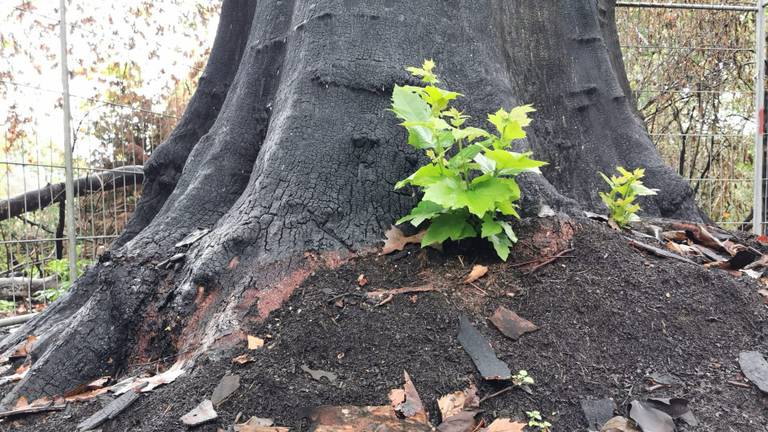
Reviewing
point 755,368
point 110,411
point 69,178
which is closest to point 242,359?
point 110,411

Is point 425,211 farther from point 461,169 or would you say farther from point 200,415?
point 200,415

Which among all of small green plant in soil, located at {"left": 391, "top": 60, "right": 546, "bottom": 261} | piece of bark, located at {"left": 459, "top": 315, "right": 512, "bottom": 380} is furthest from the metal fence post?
piece of bark, located at {"left": 459, "top": 315, "right": 512, "bottom": 380}

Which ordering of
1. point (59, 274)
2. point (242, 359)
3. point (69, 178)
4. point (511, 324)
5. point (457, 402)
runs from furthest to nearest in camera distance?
point (59, 274) → point (69, 178) → point (511, 324) → point (242, 359) → point (457, 402)

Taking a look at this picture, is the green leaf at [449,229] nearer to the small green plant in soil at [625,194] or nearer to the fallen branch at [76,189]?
the small green plant in soil at [625,194]

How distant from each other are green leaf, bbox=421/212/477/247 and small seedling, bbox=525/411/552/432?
66cm

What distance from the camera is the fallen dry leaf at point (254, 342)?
174cm

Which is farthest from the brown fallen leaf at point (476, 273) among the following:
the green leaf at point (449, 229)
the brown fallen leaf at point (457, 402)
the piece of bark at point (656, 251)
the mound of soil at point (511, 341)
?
the piece of bark at point (656, 251)

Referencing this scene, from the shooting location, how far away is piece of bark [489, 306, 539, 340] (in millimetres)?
1769

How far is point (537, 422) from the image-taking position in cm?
150

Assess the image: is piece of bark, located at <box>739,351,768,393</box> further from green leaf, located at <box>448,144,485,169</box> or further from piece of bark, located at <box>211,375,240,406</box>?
piece of bark, located at <box>211,375,240,406</box>

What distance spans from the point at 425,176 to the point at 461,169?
0.15 metres

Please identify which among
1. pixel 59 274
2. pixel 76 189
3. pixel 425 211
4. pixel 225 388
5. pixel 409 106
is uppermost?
pixel 409 106

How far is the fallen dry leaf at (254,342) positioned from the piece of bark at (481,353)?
2.12ft

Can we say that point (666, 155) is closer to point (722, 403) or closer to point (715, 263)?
point (715, 263)
